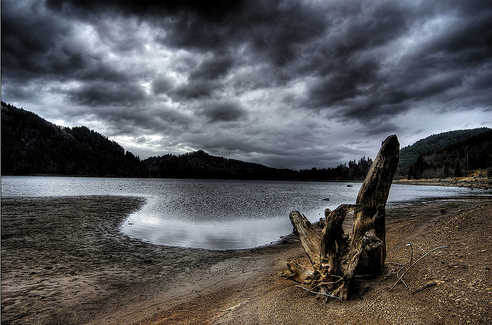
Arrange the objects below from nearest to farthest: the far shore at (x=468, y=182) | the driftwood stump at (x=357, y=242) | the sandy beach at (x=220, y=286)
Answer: the sandy beach at (x=220, y=286) → the driftwood stump at (x=357, y=242) → the far shore at (x=468, y=182)

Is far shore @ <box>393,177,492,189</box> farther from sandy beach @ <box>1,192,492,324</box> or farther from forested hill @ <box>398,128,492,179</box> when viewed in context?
sandy beach @ <box>1,192,492,324</box>

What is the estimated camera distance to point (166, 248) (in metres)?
13.3

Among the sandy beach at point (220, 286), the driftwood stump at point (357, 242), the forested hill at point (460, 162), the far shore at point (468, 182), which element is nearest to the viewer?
the sandy beach at point (220, 286)

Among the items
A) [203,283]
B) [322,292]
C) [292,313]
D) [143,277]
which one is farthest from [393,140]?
[143,277]

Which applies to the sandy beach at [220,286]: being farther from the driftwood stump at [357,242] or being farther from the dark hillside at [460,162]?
the dark hillside at [460,162]

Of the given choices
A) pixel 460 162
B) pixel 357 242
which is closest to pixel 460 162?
pixel 460 162

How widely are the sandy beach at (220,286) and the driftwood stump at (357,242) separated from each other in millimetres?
A: 323

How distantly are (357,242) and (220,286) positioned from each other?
4708 millimetres

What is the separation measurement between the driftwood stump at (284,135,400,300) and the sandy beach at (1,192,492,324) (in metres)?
0.32

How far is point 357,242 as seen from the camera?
6.12 m

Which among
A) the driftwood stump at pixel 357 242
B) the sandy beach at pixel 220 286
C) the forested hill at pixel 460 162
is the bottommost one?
the sandy beach at pixel 220 286

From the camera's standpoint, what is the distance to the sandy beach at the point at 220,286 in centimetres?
477

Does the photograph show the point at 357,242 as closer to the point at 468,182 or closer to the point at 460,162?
the point at 468,182

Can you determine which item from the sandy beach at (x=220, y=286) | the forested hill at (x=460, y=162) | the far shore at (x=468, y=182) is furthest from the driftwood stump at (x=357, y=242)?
the forested hill at (x=460, y=162)
